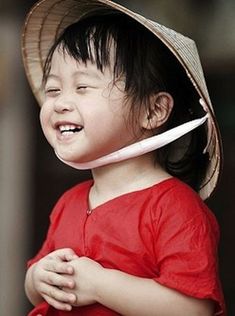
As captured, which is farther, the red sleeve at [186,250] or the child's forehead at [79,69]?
the child's forehead at [79,69]

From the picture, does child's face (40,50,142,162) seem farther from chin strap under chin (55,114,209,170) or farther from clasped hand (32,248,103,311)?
clasped hand (32,248,103,311)

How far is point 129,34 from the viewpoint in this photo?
1.79 m

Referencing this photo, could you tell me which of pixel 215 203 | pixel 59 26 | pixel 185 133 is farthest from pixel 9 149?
pixel 185 133

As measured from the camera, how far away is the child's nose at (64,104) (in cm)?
174

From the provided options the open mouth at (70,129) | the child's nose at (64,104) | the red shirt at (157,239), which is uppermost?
the child's nose at (64,104)

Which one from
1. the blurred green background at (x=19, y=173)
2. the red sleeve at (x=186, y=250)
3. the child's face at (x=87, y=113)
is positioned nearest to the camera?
the red sleeve at (x=186, y=250)

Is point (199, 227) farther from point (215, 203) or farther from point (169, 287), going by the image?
point (215, 203)

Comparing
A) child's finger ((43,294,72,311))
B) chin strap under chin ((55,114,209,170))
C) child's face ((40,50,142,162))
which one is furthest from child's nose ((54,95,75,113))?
child's finger ((43,294,72,311))

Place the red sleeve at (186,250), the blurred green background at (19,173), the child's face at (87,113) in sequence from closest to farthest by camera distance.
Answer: the red sleeve at (186,250)
the child's face at (87,113)
the blurred green background at (19,173)

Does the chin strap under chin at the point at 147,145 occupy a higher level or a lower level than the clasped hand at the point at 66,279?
higher

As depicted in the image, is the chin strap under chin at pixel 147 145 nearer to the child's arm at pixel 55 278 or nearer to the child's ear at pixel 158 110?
the child's ear at pixel 158 110

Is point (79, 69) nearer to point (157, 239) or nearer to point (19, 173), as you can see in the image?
point (157, 239)

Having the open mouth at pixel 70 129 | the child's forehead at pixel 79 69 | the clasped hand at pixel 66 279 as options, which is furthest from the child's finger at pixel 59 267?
the child's forehead at pixel 79 69

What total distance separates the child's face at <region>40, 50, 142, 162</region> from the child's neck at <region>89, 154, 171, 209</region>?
4 cm
